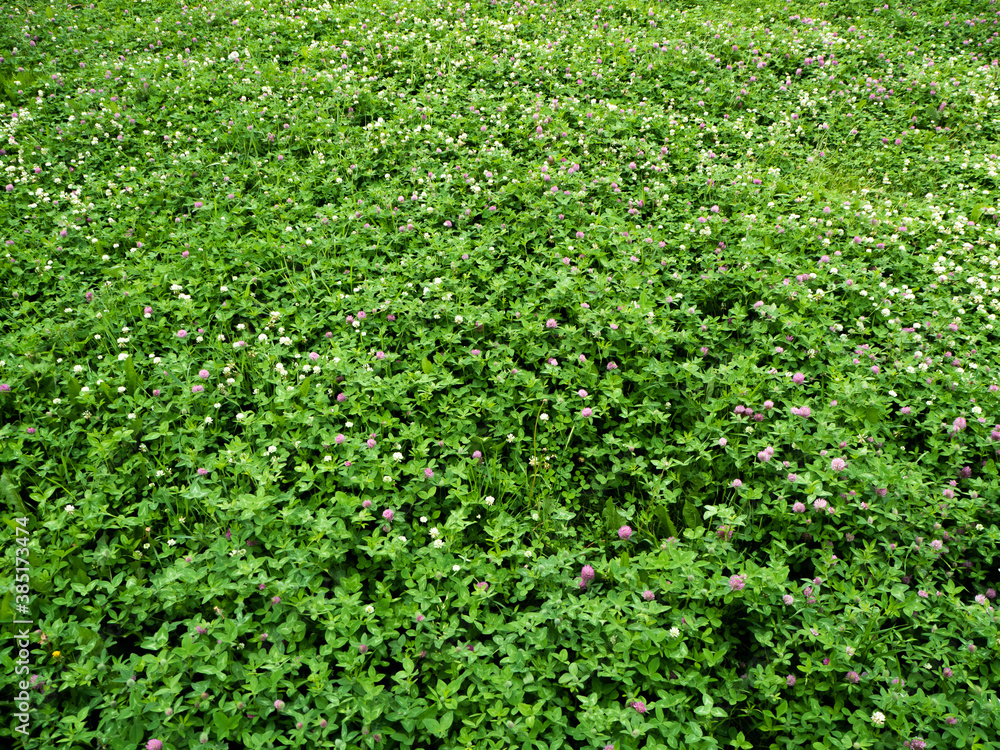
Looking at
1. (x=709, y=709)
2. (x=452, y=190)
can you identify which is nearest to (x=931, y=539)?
(x=709, y=709)

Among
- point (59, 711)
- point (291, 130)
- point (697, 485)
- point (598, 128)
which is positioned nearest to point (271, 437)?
point (59, 711)

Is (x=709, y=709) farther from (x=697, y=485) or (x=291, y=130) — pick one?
(x=291, y=130)

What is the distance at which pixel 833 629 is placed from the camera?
2699 mm

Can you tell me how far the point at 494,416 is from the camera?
12.4 ft

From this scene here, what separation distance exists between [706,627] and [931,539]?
4.18ft

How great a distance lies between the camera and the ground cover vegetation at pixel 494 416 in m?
2.62

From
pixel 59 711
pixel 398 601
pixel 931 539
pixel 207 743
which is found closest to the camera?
pixel 207 743

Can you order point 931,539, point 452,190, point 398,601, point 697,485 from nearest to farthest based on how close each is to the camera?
point 398,601, point 931,539, point 697,485, point 452,190

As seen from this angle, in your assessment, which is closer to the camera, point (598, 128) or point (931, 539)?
point (931, 539)

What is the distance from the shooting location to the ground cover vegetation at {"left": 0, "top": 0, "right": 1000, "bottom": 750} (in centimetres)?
262

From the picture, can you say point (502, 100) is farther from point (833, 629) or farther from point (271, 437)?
point (833, 629)

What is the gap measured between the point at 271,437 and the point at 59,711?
156cm

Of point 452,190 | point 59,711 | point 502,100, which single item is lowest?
point 59,711

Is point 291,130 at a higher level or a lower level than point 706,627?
higher
